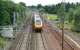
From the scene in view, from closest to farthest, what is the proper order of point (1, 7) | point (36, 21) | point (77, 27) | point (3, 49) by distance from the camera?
point (3, 49)
point (1, 7)
point (36, 21)
point (77, 27)

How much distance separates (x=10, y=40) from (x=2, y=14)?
19.8 ft

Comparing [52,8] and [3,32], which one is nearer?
[3,32]

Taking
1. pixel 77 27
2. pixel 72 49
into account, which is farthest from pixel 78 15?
pixel 72 49

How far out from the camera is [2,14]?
39.8 m

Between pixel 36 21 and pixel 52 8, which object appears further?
pixel 52 8

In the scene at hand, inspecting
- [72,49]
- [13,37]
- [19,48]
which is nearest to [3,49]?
[19,48]

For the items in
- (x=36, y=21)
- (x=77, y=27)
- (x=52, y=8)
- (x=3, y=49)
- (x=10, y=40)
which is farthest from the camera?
(x=52, y=8)

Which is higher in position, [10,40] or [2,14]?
[2,14]

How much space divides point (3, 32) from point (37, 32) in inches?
366

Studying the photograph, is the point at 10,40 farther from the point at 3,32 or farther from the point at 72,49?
the point at 72,49

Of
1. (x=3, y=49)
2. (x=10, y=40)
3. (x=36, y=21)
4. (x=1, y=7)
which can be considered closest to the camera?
(x=3, y=49)

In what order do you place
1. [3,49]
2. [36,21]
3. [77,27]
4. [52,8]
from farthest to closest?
[52,8], [77,27], [36,21], [3,49]

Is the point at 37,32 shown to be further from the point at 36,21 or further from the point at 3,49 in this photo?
the point at 3,49

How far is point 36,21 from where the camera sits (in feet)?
146
